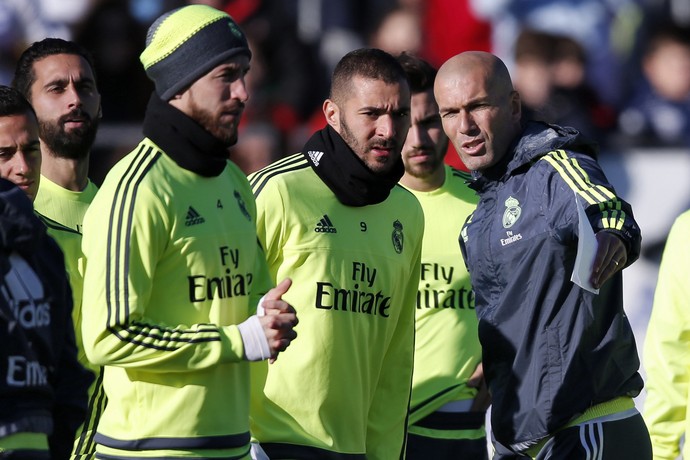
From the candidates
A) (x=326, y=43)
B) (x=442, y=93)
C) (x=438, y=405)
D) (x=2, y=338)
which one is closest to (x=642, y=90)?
(x=326, y=43)

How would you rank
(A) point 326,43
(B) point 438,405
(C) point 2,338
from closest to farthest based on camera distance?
1. (C) point 2,338
2. (B) point 438,405
3. (A) point 326,43

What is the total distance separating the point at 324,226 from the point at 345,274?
0.23 meters

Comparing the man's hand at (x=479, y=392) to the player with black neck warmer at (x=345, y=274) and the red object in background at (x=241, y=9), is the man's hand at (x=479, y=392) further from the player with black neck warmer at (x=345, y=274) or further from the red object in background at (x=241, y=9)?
the red object in background at (x=241, y=9)

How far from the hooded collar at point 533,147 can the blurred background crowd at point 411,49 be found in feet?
15.7

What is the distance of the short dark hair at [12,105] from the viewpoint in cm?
559

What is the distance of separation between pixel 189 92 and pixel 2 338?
1.22m

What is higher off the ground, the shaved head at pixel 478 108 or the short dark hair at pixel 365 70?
the short dark hair at pixel 365 70

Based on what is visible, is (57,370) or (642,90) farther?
(642,90)

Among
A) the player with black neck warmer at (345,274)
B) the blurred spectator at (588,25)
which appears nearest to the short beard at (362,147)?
the player with black neck warmer at (345,274)

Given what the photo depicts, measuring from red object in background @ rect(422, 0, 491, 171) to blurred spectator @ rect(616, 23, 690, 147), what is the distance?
54.6 inches

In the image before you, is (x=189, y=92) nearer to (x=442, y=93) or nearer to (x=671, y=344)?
(x=442, y=93)

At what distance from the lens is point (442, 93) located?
616 cm

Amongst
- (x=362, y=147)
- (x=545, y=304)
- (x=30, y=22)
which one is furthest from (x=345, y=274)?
(x=30, y=22)

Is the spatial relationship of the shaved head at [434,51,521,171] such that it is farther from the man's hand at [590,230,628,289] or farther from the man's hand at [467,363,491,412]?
the man's hand at [467,363,491,412]
